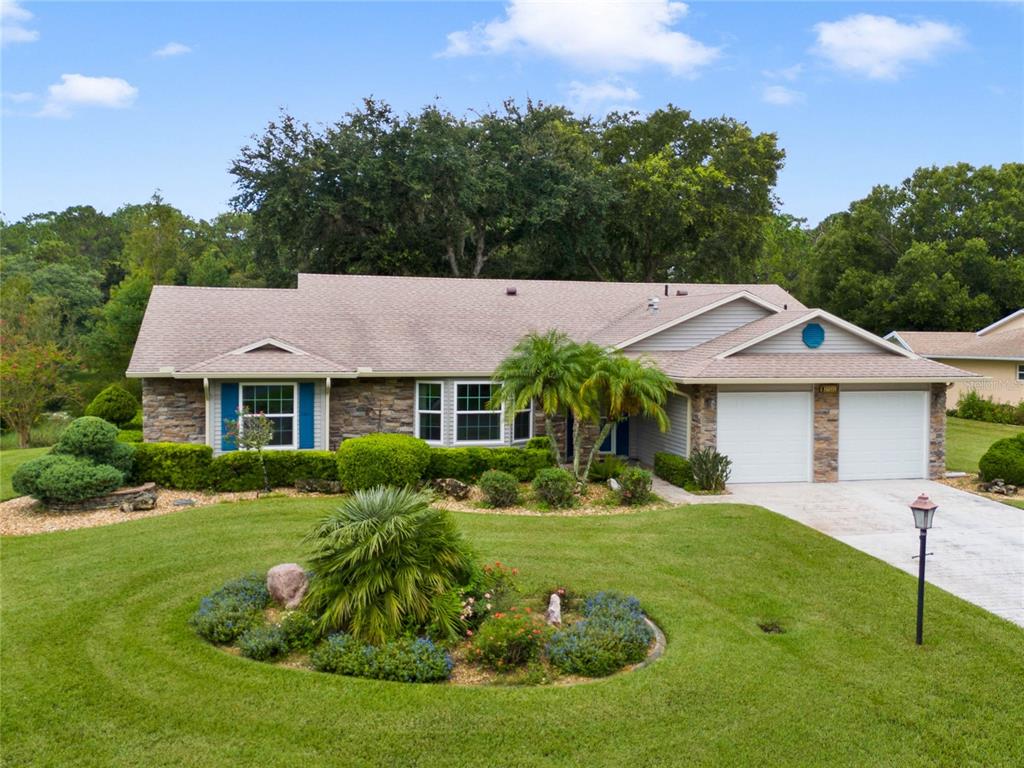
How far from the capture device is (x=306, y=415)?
1652cm

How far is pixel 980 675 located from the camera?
272 inches

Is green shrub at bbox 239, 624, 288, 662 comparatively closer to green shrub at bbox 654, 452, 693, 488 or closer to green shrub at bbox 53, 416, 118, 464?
green shrub at bbox 53, 416, 118, 464

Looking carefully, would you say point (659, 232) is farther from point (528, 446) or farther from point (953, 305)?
point (528, 446)

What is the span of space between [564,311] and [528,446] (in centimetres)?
704

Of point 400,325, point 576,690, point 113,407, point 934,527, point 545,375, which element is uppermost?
point 400,325

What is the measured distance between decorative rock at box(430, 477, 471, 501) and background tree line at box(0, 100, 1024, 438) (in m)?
18.4

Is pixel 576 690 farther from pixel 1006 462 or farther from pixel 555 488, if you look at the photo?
pixel 1006 462

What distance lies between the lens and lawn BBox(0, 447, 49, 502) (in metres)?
14.6

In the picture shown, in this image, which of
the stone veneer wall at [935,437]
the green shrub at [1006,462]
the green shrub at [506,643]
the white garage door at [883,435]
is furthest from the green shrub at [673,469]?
the green shrub at [506,643]

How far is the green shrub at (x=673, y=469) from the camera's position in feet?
51.4

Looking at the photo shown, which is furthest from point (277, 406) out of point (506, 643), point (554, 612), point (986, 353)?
point (986, 353)

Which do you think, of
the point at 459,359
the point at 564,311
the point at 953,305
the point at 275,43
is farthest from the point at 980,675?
the point at 953,305

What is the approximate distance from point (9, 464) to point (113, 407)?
117 inches

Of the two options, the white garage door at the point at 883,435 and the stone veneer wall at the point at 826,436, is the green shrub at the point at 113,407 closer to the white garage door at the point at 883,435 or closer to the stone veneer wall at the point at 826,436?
the stone veneer wall at the point at 826,436
